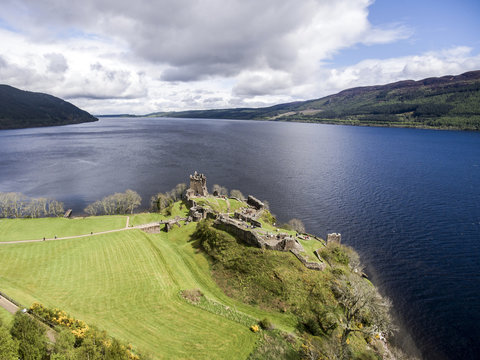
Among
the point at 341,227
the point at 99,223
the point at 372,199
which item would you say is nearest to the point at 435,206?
the point at 372,199

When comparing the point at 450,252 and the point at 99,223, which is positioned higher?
the point at 99,223

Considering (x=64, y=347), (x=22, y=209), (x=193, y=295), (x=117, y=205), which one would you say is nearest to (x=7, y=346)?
(x=64, y=347)

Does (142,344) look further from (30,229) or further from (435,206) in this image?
(435,206)

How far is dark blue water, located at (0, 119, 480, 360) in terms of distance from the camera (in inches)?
1876

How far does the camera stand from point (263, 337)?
104 feet

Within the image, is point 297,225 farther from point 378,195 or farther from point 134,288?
point 134,288

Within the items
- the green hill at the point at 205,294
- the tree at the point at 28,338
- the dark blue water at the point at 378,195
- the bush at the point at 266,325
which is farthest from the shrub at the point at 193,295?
the dark blue water at the point at 378,195

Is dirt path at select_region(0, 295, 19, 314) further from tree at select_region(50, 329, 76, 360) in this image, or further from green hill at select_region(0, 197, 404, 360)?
tree at select_region(50, 329, 76, 360)

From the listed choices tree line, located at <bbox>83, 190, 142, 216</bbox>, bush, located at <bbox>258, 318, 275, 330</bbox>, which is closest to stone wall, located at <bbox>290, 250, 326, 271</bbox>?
bush, located at <bbox>258, 318, 275, 330</bbox>

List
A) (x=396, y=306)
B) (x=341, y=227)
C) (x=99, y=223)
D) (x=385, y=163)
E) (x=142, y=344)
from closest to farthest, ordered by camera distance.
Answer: (x=142, y=344), (x=396, y=306), (x=99, y=223), (x=341, y=227), (x=385, y=163)

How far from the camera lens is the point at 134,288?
40094mm

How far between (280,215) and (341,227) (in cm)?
2225

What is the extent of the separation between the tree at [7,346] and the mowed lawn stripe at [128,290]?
12.4 m

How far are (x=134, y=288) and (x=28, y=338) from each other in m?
20.1
